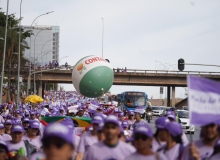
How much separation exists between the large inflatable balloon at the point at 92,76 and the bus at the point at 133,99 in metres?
24.5

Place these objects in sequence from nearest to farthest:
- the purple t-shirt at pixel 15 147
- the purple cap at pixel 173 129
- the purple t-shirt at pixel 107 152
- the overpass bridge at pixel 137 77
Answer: the purple t-shirt at pixel 107 152 → the purple cap at pixel 173 129 → the purple t-shirt at pixel 15 147 → the overpass bridge at pixel 137 77

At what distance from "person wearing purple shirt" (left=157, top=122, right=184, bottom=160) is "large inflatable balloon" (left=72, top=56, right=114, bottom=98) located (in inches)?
463

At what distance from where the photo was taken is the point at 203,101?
470cm

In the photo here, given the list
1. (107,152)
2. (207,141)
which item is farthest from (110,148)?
(207,141)

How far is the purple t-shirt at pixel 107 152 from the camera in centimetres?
508

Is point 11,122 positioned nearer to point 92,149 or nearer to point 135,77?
point 92,149

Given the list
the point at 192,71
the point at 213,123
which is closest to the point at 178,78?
the point at 192,71

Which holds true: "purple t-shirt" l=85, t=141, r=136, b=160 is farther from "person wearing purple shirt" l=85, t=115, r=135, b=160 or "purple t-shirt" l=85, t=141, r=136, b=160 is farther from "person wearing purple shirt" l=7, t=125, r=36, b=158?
"person wearing purple shirt" l=7, t=125, r=36, b=158

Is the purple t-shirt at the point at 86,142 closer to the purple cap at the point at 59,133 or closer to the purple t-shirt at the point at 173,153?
the purple t-shirt at the point at 173,153

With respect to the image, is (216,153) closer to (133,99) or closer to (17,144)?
(17,144)

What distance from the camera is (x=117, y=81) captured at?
196ft

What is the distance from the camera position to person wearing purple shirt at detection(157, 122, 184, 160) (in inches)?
199

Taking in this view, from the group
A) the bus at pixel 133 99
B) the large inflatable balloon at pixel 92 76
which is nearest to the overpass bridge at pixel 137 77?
the bus at pixel 133 99

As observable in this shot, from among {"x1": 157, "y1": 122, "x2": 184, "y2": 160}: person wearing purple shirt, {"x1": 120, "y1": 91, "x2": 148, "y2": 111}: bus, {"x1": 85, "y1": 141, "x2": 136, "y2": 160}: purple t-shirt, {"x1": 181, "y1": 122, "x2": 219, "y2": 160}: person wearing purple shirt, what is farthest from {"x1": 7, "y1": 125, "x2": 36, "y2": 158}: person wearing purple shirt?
{"x1": 120, "y1": 91, "x2": 148, "y2": 111}: bus
